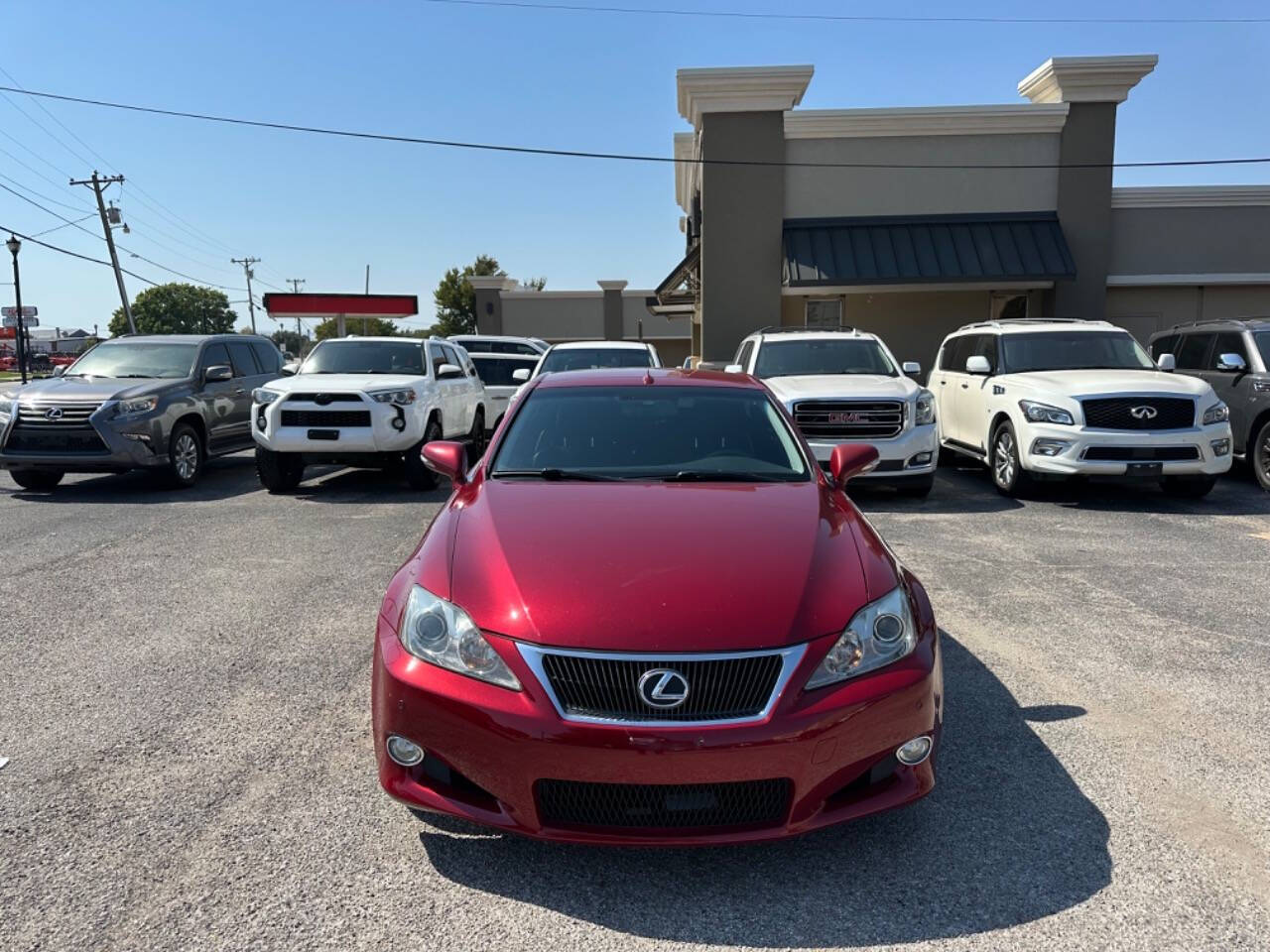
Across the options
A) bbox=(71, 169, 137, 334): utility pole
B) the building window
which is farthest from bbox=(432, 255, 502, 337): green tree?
the building window

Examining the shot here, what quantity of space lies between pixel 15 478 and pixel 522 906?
10854 mm

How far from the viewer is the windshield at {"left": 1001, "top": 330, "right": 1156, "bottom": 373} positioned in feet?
35.0

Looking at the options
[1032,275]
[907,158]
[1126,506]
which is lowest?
[1126,506]

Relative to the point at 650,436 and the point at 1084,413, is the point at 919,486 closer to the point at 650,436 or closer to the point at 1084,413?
the point at 1084,413

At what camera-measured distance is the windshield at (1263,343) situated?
1049 cm

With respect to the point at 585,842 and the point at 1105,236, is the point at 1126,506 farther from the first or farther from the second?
the point at 1105,236

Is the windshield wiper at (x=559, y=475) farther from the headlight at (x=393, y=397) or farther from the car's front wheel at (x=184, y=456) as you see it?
the car's front wheel at (x=184, y=456)

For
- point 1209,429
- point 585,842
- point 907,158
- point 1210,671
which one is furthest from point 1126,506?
point 907,158

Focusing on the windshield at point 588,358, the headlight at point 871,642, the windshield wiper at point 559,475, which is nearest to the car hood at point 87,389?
the windshield at point 588,358

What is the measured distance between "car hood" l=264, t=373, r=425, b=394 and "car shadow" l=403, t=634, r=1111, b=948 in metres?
7.92

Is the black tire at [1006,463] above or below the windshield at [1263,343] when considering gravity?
below

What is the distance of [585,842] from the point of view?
2.70 metres

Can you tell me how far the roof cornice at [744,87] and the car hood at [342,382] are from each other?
34.0 ft

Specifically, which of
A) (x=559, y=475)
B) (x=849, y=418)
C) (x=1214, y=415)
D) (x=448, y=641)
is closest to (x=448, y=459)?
(x=559, y=475)
